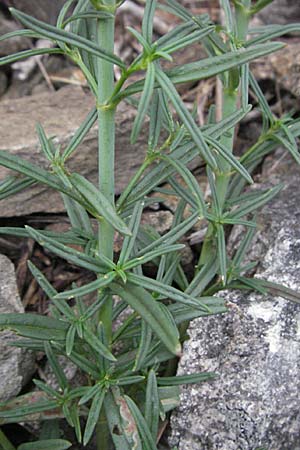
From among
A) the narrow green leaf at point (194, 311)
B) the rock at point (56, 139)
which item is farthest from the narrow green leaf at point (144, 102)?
the rock at point (56, 139)

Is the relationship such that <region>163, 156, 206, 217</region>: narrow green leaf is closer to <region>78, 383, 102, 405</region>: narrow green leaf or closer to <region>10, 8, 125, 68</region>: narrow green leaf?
<region>10, 8, 125, 68</region>: narrow green leaf

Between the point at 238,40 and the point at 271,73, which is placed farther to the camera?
the point at 271,73

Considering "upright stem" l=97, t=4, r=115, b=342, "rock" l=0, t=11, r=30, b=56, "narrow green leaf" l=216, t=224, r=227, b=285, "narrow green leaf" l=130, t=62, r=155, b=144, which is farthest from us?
"rock" l=0, t=11, r=30, b=56

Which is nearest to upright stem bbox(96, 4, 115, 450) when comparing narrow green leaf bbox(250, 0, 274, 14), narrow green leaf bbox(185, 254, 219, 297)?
narrow green leaf bbox(185, 254, 219, 297)

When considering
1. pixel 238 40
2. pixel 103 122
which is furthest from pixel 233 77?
pixel 103 122

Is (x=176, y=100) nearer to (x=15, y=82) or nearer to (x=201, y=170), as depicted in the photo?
(x=201, y=170)

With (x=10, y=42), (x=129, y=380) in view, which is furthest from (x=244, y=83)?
(x=10, y=42)

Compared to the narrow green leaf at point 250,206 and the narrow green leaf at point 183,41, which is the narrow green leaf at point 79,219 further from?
the narrow green leaf at point 183,41
